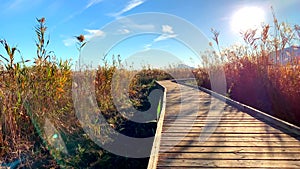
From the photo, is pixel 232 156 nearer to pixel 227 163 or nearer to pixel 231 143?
pixel 227 163

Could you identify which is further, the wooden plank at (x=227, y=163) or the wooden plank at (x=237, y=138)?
the wooden plank at (x=237, y=138)

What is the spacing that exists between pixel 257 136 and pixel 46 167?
272 centimetres

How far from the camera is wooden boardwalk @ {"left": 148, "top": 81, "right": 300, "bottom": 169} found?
2.29 meters

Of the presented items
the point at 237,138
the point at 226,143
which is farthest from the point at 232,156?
the point at 237,138

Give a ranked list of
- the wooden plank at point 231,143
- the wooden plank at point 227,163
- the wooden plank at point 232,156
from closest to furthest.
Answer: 1. the wooden plank at point 227,163
2. the wooden plank at point 232,156
3. the wooden plank at point 231,143

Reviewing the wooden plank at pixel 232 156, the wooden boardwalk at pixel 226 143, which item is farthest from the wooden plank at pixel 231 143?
the wooden plank at pixel 232 156

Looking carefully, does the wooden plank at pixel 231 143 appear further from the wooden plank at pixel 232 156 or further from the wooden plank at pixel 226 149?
the wooden plank at pixel 232 156

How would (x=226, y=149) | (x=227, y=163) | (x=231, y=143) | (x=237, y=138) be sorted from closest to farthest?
(x=227, y=163)
(x=226, y=149)
(x=231, y=143)
(x=237, y=138)

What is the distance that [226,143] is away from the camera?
281 centimetres

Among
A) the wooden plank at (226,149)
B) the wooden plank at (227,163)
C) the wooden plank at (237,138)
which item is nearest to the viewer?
the wooden plank at (227,163)

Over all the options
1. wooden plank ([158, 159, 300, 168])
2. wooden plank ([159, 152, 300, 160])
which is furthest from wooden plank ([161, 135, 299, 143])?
wooden plank ([158, 159, 300, 168])

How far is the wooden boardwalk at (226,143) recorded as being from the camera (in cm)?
229

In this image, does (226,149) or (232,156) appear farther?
(226,149)

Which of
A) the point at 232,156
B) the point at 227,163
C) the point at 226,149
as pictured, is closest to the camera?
the point at 227,163
